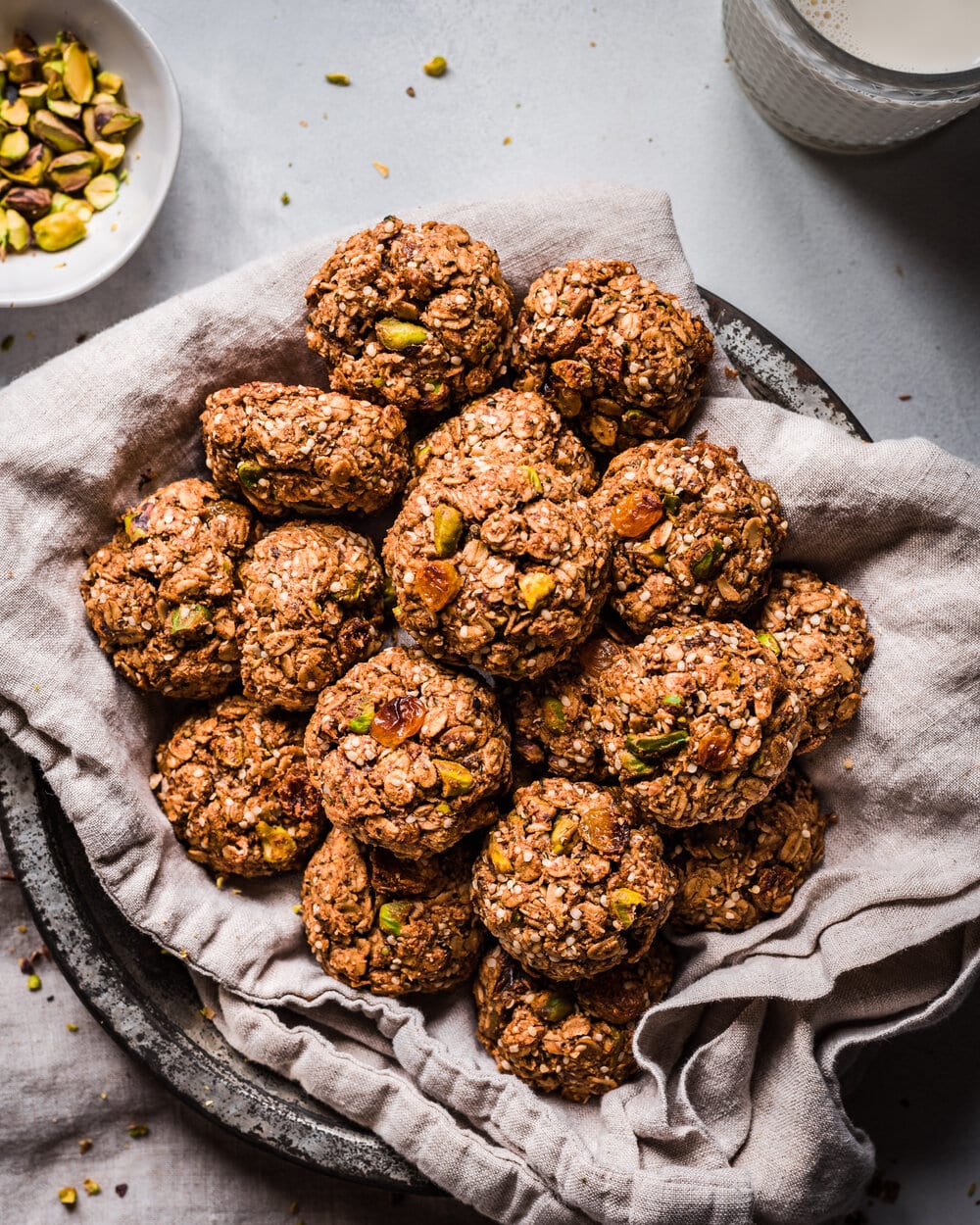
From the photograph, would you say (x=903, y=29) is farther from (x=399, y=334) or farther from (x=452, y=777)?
(x=452, y=777)

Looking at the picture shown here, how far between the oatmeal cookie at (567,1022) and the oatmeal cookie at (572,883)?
0.11 meters

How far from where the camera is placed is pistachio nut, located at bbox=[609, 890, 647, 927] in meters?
1.70

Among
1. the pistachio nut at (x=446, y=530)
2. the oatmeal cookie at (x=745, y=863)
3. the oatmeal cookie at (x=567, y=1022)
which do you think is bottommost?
the oatmeal cookie at (x=567, y=1022)

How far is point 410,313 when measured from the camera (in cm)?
179

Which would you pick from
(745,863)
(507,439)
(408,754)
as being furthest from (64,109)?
(745,863)

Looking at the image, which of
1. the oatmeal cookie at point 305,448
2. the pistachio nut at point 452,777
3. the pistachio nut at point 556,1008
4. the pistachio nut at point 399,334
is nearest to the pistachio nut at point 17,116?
the oatmeal cookie at point 305,448

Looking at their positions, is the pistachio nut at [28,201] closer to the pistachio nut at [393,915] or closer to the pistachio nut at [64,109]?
the pistachio nut at [64,109]

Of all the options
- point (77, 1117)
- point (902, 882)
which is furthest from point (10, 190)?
point (902, 882)

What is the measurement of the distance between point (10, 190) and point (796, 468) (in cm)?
175

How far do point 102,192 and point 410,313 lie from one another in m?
0.92

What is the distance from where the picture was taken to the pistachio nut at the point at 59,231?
2205mm

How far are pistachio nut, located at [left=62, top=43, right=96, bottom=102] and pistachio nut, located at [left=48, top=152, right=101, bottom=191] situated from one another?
12cm

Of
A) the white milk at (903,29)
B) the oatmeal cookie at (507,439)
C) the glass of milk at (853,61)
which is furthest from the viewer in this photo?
the white milk at (903,29)

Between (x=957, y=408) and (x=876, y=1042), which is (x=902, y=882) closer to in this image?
(x=876, y=1042)
